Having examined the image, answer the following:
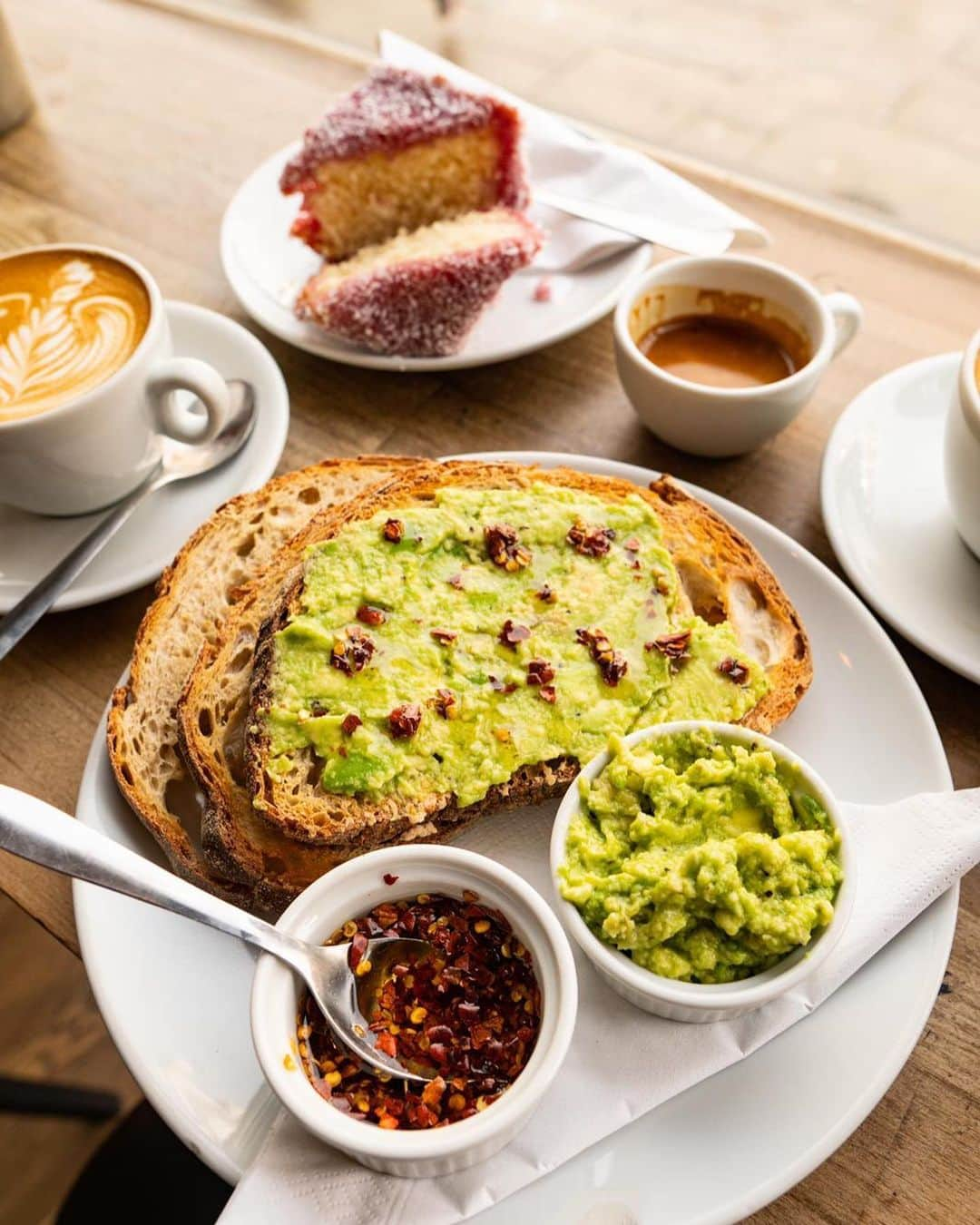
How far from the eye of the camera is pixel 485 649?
2012 millimetres

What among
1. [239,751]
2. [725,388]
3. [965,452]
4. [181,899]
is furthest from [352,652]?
[965,452]

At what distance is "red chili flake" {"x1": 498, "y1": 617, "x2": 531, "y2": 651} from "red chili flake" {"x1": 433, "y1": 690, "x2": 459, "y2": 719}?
0.51 ft

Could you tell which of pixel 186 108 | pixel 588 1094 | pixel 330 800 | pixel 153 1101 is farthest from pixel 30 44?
pixel 588 1094

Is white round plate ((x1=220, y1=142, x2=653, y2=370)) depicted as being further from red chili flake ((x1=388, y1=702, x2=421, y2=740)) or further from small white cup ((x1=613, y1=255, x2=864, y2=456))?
red chili flake ((x1=388, y1=702, x2=421, y2=740))

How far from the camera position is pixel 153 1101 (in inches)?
64.5

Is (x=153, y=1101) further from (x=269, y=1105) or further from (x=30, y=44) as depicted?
(x=30, y=44)

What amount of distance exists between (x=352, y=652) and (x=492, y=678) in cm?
27

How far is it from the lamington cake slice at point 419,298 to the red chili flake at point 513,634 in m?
1.05

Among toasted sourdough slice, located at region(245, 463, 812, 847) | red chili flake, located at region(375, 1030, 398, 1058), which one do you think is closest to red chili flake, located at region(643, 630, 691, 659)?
toasted sourdough slice, located at region(245, 463, 812, 847)

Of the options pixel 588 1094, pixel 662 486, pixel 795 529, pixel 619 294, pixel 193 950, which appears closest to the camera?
pixel 588 1094

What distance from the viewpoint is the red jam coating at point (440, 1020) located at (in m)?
1.54

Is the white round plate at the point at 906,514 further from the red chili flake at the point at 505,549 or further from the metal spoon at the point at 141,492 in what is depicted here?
the metal spoon at the point at 141,492

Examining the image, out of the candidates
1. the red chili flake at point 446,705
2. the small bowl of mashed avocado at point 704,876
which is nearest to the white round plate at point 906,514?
the small bowl of mashed avocado at point 704,876

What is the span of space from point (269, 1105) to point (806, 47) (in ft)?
14.7
